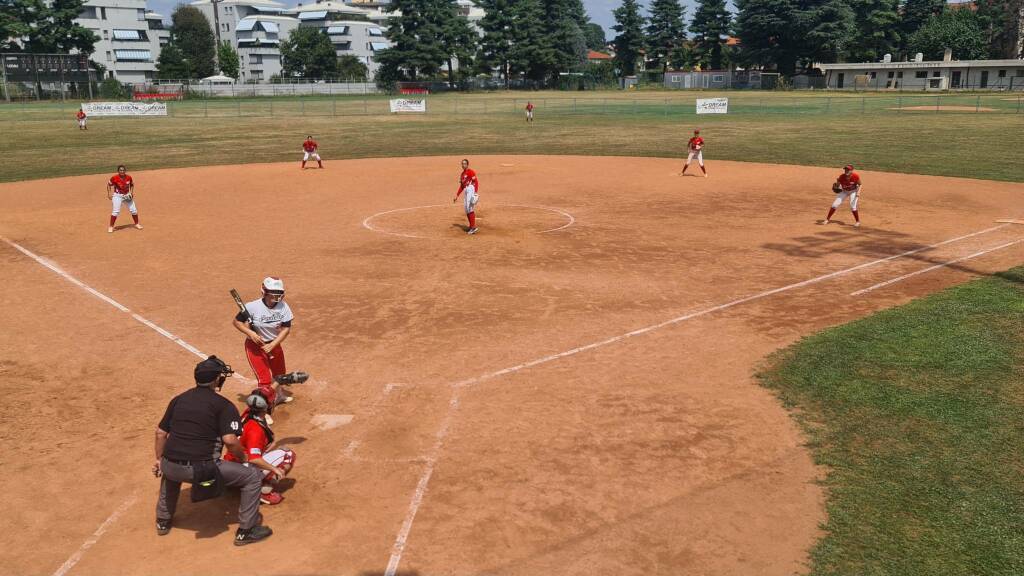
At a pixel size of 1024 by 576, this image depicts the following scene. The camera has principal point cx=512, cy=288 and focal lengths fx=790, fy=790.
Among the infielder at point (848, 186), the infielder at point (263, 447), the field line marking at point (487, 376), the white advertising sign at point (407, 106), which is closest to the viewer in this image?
the field line marking at point (487, 376)

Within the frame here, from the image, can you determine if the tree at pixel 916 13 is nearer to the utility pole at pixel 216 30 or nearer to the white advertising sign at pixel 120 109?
the white advertising sign at pixel 120 109

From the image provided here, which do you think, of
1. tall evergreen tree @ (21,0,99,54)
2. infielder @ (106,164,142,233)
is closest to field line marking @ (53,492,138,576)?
infielder @ (106,164,142,233)

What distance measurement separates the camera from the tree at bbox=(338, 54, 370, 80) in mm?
145750

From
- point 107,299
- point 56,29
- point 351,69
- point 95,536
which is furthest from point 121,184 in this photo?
point 351,69

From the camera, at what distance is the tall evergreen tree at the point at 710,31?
147500 mm

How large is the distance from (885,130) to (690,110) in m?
26.7

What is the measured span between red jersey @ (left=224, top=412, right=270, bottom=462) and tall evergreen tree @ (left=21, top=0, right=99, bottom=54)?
125179 mm

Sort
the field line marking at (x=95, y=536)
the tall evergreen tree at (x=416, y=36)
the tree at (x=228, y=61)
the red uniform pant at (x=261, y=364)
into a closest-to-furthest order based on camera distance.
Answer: the field line marking at (x=95, y=536)
the red uniform pant at (x=261, y=364)
the tall evergreen tree at (x=416, y=36)
the tree at (x=228, y=61)

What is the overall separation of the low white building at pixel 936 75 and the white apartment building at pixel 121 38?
122951 millimetres

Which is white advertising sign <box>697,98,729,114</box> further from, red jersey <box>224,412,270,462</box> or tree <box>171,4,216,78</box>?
tree <box>171,4,216,78</box>

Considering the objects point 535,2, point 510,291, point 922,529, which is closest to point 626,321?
point 510,291

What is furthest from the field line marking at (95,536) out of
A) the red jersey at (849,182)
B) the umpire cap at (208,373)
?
the red jersey at (849,182)

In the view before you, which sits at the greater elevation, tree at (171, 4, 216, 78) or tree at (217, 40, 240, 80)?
tree at (171, 4, 216, 78)

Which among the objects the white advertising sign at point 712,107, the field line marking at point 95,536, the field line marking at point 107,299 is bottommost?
the field line marking at point 95,536
